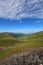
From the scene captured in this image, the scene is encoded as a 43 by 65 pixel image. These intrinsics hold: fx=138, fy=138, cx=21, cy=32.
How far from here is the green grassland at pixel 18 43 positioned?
20.8 ft

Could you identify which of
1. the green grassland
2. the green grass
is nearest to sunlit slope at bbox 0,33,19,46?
the green grassland

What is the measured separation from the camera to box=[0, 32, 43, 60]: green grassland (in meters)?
6.34

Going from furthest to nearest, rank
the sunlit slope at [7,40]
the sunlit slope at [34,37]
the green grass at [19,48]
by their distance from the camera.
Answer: the sunlit slope at [7,40] < the sunlit slope at [34,37] < the green grass at [19,48]

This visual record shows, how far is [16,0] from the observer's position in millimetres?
7273

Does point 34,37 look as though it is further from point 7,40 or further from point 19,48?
point 7,40

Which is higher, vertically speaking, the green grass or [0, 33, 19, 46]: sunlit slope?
[0, 33, 19, 46]: sunlit slope

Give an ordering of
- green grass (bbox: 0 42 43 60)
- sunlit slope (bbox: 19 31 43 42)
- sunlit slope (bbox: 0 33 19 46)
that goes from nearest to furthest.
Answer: green grass (bbox: 0 42 43 60) < sunlit slope (bbox: 19 31 43 42) < sunlit slope (bbox: 0 33 19 46)

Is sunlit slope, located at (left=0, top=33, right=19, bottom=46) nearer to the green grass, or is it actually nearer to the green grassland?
the green grassland

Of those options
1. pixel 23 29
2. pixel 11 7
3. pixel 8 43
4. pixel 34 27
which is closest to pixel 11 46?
pixel 8 43

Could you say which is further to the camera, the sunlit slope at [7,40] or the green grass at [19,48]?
the sunlit slope at [7,40]

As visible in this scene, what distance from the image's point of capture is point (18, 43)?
259 inches

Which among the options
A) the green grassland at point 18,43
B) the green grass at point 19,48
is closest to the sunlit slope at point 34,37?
the green grassland at point 18,43

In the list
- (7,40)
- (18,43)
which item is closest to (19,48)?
(18,43)

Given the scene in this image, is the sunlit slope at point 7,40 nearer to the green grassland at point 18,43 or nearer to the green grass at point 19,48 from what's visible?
the green grassland at point 18,43
